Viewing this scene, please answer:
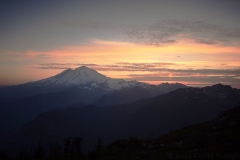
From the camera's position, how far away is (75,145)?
180ft

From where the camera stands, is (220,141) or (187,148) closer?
(220,141)

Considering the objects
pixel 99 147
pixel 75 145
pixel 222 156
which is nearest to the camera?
pixel 222 156

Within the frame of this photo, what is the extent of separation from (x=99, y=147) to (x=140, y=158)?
8.77m

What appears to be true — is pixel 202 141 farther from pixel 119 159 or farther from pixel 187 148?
pixel 119 159

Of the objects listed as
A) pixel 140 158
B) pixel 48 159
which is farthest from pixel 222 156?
pixel 48 159

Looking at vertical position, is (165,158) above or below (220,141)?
below

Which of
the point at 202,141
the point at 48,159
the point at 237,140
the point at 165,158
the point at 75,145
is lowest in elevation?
the point at 75,145

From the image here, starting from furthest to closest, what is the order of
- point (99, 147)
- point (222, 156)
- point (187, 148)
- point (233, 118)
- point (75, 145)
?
point (75, 145), point (99, 147), point (233, 118), point (187, 148), point (222, 156)

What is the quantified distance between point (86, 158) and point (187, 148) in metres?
12.8

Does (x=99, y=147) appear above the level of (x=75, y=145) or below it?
above

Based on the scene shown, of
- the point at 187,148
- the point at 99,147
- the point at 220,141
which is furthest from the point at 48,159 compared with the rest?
the point at 220,141

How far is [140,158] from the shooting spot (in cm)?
1750

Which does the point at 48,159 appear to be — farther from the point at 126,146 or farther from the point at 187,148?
the point at 187,148

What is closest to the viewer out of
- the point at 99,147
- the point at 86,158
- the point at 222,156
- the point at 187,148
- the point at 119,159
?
the point at 222,156
